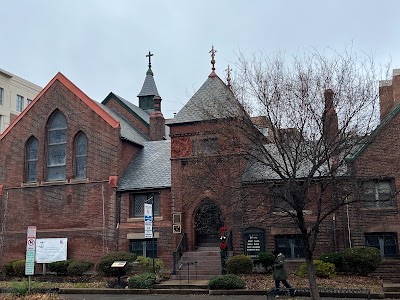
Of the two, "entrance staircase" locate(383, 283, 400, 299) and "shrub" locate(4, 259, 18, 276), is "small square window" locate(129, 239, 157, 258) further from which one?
"entrance staircase" locate(383, 283, 400, 299)

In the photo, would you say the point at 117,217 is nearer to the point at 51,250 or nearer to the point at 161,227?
the point at 161,227

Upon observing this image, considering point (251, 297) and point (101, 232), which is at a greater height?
point (101, 232)

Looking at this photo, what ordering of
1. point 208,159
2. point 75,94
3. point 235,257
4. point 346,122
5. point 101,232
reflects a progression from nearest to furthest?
1. point 346,122
2. point 208,159
3. point 235,257
4. point 101,232
5. point 75,94

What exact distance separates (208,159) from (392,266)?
1163 cm

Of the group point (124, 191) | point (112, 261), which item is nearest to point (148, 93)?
point (124, 191)

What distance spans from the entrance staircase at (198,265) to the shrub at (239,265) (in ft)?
3.84

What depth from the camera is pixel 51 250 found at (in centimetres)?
2998

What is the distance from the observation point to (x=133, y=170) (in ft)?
103

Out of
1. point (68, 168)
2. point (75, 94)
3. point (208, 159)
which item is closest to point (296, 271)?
point (208, 159)

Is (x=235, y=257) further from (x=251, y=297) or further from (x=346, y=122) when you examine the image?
(x=346, y=122)

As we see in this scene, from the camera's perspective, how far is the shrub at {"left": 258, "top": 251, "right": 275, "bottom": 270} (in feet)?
82.4

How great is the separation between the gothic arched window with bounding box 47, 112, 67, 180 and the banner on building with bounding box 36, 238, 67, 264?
13.1 ft

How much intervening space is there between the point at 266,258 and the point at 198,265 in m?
3.49

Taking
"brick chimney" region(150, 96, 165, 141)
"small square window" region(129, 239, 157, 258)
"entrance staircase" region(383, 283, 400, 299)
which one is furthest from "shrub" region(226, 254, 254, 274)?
"brick chimney" region(150, 96, 165, 141)
